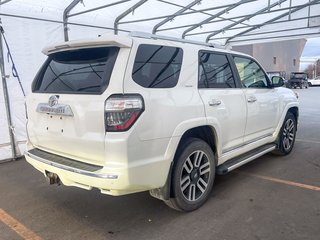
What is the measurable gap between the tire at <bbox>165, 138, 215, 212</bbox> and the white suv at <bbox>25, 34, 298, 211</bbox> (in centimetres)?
1

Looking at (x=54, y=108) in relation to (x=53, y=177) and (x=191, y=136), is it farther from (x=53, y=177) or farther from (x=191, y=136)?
(x=191, y=136)

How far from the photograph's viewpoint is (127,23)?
806cm

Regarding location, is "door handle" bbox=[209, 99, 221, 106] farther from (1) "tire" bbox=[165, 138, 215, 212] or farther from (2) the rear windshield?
(2) the rear windshield

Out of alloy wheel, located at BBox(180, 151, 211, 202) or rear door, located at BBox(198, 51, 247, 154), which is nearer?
alloy wheel, located at BBox(180, 151, 211, 202)

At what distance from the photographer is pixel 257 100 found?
4.41m

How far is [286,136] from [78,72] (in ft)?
13.2

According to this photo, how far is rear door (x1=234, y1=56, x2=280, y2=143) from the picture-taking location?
→ 426 cm

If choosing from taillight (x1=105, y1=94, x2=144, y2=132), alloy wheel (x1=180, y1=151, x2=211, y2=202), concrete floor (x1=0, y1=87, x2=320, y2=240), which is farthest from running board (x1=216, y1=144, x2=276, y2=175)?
taillight (x1=105, y1=94, x2=144, y2=132)

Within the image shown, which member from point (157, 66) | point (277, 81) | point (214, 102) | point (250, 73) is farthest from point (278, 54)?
point (157, 66)

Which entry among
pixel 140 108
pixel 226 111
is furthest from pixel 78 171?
pixel 226 111

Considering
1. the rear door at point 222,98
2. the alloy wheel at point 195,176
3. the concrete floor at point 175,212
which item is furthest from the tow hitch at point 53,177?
the rear door at point 222,98

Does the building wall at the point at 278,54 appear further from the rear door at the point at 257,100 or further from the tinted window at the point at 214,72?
the tinted window at the point at 214,72

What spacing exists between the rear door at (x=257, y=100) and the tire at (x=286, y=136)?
16.3 inches

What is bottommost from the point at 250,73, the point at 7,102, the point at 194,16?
the point at 7,102
